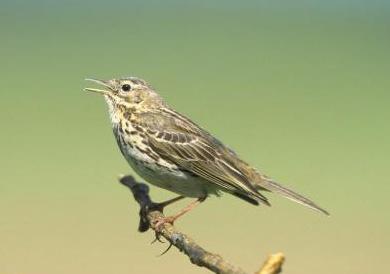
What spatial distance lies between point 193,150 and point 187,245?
4.51 meters

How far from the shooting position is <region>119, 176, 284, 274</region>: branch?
3527 mm

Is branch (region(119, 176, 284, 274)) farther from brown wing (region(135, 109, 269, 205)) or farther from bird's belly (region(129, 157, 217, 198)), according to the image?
brown wing (region(135, 109, 269, 205))

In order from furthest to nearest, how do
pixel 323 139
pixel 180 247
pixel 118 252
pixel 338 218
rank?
pixel 323 139 → pixel 338 218 → pixel 118 252 → pixel 180 247

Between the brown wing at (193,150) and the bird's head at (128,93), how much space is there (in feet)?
0.63

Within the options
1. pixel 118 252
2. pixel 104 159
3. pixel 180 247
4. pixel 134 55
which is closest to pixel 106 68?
pixel 134 55

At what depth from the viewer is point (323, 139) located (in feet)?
108

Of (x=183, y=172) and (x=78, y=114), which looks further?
(x=78, y=114)

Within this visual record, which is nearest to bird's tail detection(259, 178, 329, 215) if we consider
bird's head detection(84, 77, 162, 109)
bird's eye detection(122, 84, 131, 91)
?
bird's head detection(84, 77, 162, 109)

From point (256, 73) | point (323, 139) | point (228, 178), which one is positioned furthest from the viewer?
point (256, 73)

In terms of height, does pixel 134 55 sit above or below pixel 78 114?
above

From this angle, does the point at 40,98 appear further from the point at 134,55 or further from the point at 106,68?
the point at 134,55

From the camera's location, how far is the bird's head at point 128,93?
9.59m

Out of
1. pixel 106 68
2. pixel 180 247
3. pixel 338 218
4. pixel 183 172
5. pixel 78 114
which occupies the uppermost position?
pixel 106 68

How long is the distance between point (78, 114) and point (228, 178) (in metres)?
29.4
